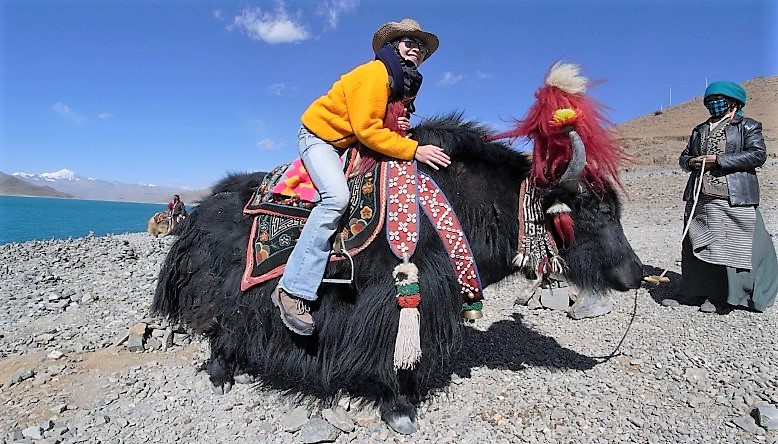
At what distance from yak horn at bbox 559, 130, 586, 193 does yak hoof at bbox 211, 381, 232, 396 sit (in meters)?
2.60

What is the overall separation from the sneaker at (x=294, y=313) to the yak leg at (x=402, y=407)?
2.11ft

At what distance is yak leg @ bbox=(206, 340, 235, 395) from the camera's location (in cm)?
322

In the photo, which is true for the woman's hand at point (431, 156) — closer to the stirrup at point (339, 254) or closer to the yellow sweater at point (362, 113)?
the yellow sweater at point (362, 113)

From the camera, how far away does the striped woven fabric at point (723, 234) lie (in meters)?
4.32

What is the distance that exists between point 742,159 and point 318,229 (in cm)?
402

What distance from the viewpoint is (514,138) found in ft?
8.90

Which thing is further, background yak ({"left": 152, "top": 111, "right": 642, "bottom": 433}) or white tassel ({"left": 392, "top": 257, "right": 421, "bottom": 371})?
background yak ({"left": 152, "top": 111, "right": 642, "bottom": 433})

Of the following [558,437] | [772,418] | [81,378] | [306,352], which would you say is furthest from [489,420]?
[81,378]

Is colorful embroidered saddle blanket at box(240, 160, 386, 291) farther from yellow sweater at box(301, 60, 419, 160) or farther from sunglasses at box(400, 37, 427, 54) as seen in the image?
sunglasses at box(400, 37, 427, 54)

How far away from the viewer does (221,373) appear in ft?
10.7

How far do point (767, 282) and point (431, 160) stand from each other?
3938 mm

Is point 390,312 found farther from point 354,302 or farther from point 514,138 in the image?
point 514,138

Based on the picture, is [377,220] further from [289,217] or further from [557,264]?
[557,264]

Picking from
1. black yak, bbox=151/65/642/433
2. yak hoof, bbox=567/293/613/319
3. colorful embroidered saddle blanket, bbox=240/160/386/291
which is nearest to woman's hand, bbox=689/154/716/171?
yak hoof, bbox=567/293/613/319
